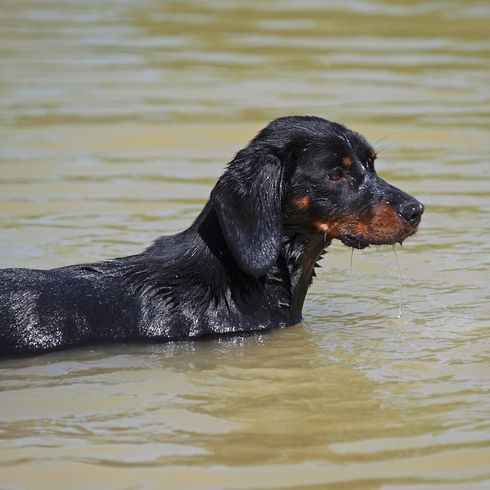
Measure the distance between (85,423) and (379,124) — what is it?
25.2 feet

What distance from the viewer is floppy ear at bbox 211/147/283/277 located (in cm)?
753

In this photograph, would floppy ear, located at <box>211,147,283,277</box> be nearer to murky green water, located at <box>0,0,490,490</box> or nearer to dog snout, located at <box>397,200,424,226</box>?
Result: murky green water, located at <box>0,0,490,490</box>

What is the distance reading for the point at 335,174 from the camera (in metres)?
7.68

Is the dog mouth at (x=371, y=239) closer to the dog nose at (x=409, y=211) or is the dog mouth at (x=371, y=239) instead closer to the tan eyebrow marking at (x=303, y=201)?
the dog nose at (x=409, y=211)

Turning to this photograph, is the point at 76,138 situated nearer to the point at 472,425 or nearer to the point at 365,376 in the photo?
the point at 365,376

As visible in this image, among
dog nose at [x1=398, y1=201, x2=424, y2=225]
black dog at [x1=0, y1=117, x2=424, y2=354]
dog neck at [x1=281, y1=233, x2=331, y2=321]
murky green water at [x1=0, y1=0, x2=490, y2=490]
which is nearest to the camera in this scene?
murky green water at [x1=0, y1=0, x2=490, y2=490]

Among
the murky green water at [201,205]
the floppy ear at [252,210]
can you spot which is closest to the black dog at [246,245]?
the floppy ear at [252,210]

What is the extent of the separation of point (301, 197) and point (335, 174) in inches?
9.2

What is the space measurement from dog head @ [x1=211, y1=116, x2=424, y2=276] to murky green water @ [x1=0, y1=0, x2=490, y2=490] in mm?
633

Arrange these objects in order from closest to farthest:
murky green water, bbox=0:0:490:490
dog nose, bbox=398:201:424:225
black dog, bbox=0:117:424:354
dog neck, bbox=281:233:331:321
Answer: murky green water, bbox=0:0:490:490 → black dog, bbox=0:117:424:354 → dog nose, bbox=398:201:424:225 → dog neck, bbox=281:233:331:321

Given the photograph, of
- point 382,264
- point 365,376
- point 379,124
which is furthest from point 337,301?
point 379,124

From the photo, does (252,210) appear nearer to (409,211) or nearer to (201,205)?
(409,211)

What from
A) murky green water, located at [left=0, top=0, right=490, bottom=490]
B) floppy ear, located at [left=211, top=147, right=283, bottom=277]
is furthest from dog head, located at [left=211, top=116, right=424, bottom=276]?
murky green water, located at [left=0, top=0, right=490, bottom=490]

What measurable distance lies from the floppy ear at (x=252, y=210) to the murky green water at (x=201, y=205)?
1.77ft
